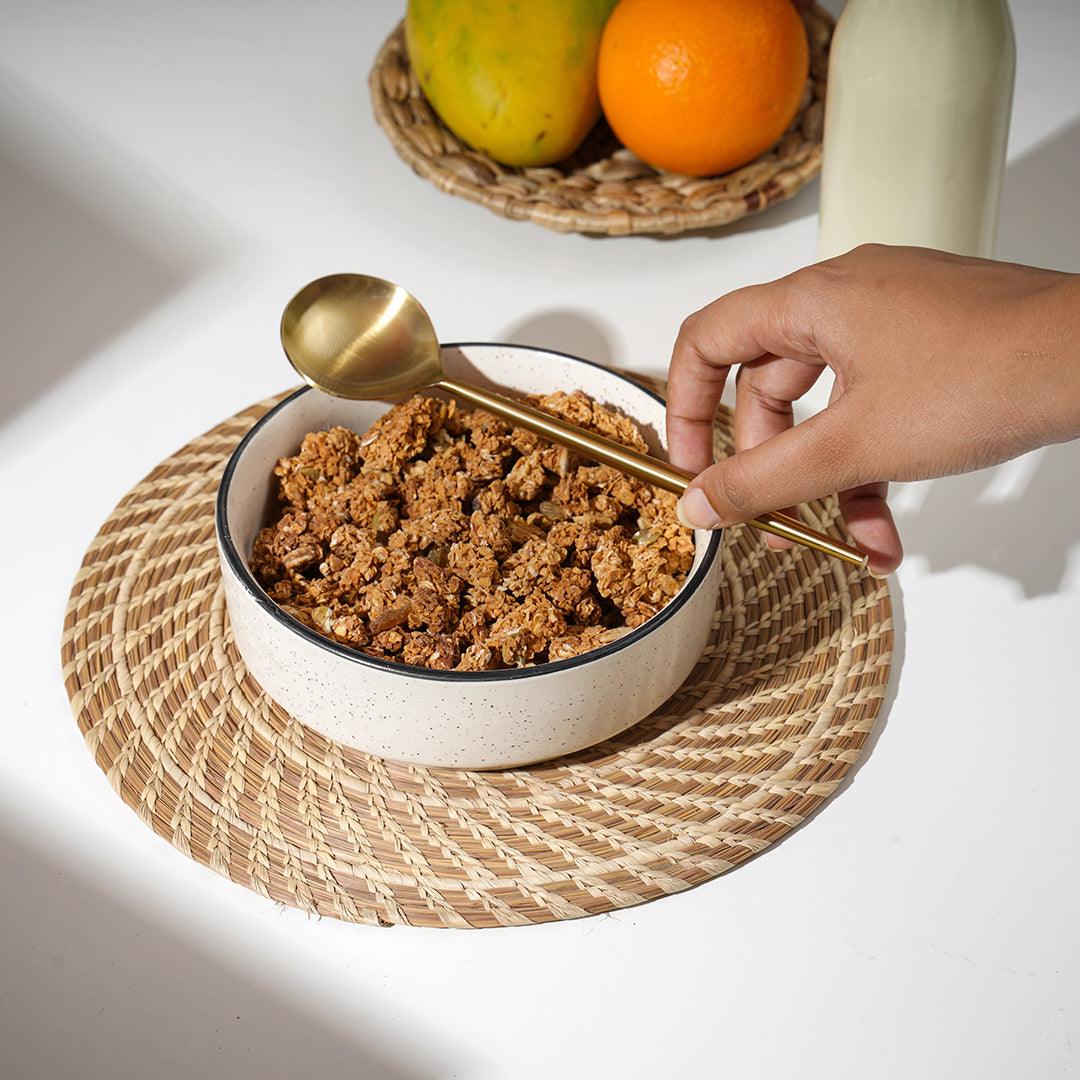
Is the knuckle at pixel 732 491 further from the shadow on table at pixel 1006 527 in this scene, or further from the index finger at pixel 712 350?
the shadow on table at pixel 1006 527

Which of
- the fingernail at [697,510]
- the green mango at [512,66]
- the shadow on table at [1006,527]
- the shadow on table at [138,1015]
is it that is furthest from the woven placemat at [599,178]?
the shadow on table at [138,1015]

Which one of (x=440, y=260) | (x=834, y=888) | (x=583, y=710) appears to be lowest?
(x=834, y=888)

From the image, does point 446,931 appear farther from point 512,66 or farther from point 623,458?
point 512,66

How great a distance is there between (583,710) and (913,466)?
18 cm

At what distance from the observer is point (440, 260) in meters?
1.01

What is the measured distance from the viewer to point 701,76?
2.93 ft

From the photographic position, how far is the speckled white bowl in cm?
58

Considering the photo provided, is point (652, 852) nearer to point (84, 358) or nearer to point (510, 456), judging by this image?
point (510, 456)

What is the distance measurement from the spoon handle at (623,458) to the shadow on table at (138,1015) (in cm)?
29

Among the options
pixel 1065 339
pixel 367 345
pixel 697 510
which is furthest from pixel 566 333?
pixel 1065 339

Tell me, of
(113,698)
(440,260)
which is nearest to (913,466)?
(113,698)

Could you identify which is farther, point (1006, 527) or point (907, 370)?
point (1006, 527)

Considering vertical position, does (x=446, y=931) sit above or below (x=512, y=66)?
below

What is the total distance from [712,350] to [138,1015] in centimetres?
42
